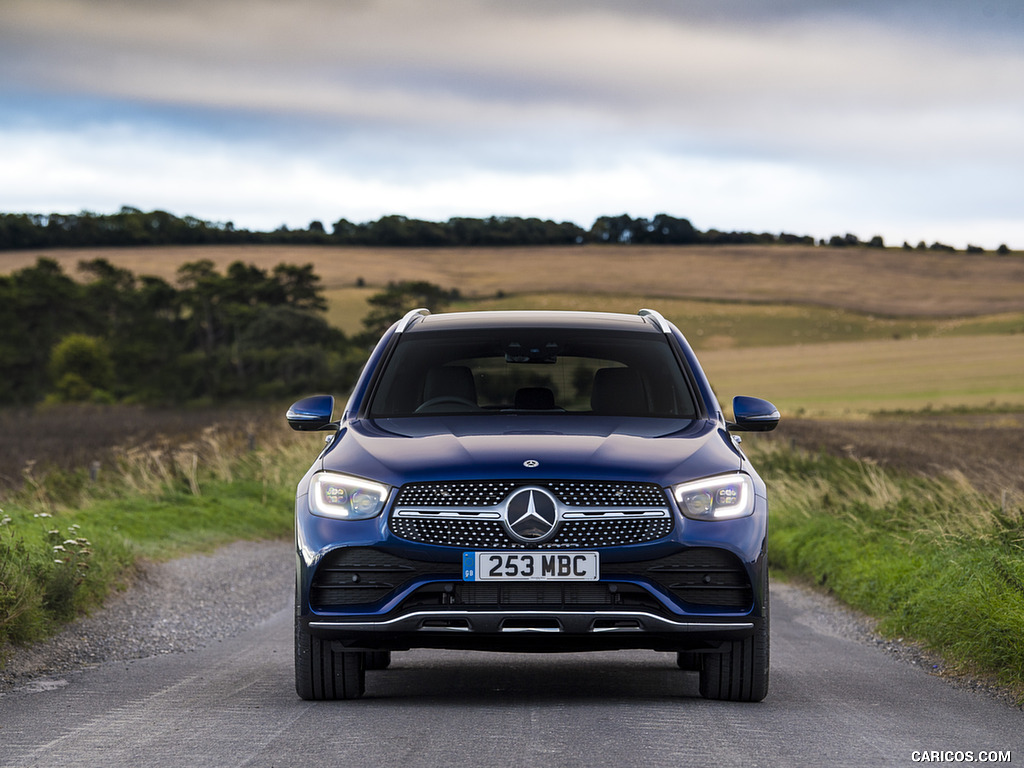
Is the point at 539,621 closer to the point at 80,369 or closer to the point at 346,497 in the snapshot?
the point at 346,497

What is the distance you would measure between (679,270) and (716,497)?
92.7 metres

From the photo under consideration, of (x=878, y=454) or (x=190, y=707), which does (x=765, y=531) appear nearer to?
(x=190, y=707)

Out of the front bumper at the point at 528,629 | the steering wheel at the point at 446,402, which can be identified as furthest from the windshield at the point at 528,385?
the front bumper at the point at 528,629

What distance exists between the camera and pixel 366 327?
9081 cm

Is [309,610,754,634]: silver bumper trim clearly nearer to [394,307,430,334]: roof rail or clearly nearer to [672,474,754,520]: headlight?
[672,474,754,520]: headlight

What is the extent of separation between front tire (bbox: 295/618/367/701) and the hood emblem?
109 cm

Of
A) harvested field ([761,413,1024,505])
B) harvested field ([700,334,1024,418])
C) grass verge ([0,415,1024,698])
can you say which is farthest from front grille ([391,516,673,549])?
harvested field ([700,334,1024,418])

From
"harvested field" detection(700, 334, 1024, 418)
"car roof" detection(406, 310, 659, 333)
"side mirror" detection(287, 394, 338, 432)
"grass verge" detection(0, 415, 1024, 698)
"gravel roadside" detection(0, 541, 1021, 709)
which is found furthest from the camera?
"harvested field" detection(700, 334, 1024, 418)

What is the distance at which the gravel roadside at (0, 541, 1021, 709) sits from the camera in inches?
326

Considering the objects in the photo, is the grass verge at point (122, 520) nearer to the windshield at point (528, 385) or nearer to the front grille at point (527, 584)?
the windshield at point (528, 385)

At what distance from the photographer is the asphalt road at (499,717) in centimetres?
536

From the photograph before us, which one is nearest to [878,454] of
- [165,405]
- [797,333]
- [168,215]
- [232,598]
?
[232,598]

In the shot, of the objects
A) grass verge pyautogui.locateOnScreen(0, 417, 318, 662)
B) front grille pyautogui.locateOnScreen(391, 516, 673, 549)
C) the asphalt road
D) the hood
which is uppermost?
the hood

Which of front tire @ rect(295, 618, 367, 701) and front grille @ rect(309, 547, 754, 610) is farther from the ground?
front grille @ rect(309, 547, 754, 610)
